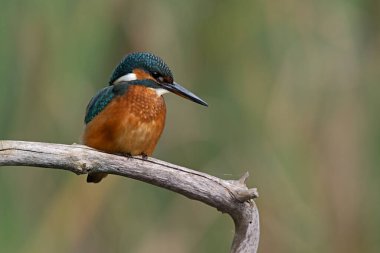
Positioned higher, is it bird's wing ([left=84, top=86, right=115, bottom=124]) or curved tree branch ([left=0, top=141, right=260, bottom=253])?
bird's wing ([left=84, top=86, right=115, bottom=124])

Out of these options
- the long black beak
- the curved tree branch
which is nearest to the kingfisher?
the long black beak

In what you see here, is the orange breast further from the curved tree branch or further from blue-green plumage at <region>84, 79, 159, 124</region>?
the curved tree branch

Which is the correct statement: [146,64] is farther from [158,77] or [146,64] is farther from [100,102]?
[100,102]

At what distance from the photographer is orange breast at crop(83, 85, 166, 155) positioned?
2.67m

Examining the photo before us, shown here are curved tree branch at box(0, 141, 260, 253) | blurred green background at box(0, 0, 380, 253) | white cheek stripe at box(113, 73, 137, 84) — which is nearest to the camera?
curved tree branch at box(0, 141, 260, 253)

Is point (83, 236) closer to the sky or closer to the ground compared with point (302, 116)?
closer to the ground

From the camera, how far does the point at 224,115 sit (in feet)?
Answer: 12.5

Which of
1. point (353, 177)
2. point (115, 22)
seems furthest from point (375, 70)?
point (115, 22)

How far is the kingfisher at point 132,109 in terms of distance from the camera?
2.69 metres

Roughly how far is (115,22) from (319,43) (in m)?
0.79

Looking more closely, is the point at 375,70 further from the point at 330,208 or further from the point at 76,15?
the point at 76,15

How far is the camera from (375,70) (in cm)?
397

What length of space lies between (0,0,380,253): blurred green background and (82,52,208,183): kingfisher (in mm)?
762

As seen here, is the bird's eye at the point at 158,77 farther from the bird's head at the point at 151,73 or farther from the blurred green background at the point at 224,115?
the blurred green background at the point at 224,115
